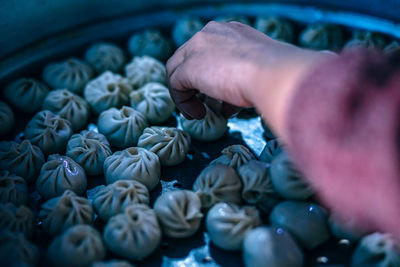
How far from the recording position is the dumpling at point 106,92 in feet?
6.53

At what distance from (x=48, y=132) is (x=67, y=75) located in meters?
0.46

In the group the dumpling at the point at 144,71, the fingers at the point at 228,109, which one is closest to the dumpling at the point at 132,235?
the fingers at the point at 228,109

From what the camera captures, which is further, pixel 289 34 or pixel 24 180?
pixel 289 34

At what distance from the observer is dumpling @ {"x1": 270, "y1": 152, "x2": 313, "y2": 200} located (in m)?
1.43

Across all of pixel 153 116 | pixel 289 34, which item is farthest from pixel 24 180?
pixel 289 34

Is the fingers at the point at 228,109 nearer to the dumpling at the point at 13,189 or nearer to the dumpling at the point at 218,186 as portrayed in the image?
the dumpling at the point at 218,186

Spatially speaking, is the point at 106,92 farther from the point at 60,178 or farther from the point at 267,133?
the point at 267,133

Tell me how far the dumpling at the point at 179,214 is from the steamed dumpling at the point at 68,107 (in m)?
0.71

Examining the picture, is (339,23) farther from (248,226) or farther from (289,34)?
(248,226)

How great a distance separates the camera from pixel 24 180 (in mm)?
1594

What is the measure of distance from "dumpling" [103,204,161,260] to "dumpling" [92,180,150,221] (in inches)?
2.9

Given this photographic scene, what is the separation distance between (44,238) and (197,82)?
817 mm

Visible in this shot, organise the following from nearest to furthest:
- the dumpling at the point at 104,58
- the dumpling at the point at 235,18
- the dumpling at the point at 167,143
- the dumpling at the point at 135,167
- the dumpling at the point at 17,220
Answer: the dumpling at the point at 17,220 < the dumpling at the point at 135,167 < the dumpling at the point at 167,143 < the dumpling at the point at 104,58 < the dumpling at the point at 235,18

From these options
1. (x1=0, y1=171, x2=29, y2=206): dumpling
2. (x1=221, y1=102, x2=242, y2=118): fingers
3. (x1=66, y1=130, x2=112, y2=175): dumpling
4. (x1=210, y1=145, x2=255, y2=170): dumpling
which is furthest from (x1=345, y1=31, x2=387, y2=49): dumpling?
(x1=0, y1=171, x2=29, y2=206): dumpling
